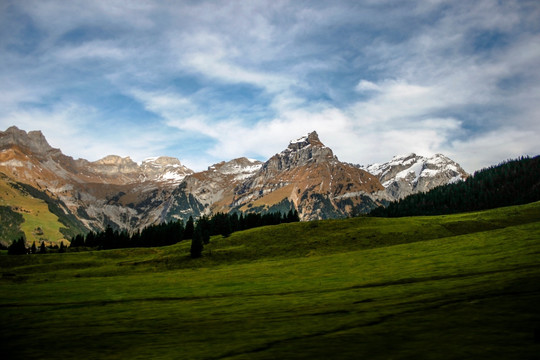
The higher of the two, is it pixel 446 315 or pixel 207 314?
pixel 446 315

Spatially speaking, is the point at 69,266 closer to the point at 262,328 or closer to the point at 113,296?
the point at 113,296

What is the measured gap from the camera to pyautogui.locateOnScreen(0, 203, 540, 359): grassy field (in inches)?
662

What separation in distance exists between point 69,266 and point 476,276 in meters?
104

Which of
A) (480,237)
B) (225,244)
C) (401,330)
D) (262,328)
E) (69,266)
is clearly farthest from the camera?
(225,244)

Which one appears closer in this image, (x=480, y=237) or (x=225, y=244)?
(x=480, y=237)

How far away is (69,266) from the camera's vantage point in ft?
336

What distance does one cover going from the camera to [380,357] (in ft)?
47.8

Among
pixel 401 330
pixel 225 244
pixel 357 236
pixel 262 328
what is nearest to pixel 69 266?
pixel 225 244

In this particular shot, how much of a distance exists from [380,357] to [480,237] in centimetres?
6458

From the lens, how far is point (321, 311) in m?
27.6

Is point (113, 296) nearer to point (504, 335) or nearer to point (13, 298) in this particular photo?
point (13, 298)

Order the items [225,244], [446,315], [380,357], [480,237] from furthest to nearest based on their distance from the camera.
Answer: [225,244]
[480,237]
[446,315]
[380,357]

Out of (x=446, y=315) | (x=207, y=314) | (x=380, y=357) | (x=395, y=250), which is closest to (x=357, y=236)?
(x=395, y=250)

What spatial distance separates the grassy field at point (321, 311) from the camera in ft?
55.2
